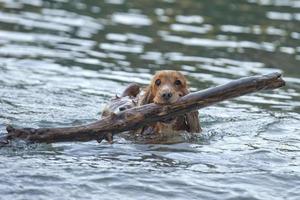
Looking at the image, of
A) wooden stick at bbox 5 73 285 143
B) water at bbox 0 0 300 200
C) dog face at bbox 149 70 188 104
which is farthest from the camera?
dog face at bbox 149 70 188 104

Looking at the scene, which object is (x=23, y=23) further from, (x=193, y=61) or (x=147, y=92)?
(x=147, y=92)

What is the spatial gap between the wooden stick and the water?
0.27m

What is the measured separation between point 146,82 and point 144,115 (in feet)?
18.9

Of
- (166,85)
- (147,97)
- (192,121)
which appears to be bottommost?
(192,121)

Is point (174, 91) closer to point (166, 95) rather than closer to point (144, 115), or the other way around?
point (166, 95)

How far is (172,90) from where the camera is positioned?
889 centimetres

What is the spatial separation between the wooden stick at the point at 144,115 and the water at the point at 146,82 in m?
0.27

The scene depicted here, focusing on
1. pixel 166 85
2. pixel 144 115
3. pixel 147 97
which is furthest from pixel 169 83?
pixel 144 115

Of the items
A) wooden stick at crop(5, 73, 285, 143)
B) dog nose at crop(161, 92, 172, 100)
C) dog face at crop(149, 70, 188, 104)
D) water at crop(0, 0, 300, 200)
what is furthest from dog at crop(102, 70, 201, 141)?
wooden stick at crop(5, 73, 285, 143)

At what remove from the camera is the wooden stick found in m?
8.00

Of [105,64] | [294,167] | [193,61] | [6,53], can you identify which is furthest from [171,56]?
[294,167]

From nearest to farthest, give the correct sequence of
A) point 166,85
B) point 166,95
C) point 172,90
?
1. point 166,95
2. point 172,90
3. point 166,85

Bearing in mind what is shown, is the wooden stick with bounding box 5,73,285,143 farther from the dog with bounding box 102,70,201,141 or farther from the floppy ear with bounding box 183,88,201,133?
the floppy ear with bounding box 183,88,201,133

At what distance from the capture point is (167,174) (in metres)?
7.97
